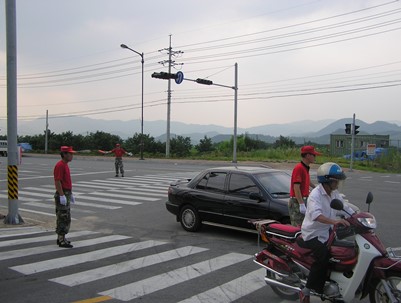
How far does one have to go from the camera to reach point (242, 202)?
8773 millimetres

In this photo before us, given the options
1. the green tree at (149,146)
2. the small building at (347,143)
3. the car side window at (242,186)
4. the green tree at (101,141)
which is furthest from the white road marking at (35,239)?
the green tree at (101,141)

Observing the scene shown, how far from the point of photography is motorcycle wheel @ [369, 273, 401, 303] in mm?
4258

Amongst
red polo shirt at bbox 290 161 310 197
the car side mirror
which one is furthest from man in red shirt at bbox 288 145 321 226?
the car side mirror

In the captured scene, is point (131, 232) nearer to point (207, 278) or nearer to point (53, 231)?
point (53, 231)

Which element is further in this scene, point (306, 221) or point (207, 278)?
point (207, 278)

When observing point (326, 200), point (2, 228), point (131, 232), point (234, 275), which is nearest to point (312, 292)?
point (326, 200)

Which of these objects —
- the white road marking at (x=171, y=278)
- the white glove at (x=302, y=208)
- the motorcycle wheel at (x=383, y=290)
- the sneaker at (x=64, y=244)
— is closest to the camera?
the motorcycle wheel at (x=383, y=290)

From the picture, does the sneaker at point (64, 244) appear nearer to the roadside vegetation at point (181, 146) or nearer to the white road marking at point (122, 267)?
the white road marking at point (122, 267)

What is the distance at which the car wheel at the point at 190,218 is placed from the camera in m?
9.65

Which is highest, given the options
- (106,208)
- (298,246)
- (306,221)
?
(306,221)

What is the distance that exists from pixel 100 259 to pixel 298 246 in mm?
3663

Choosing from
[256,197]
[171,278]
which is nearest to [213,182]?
[256,197]

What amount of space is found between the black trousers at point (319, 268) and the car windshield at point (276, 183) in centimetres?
388

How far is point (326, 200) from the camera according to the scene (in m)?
4.81
